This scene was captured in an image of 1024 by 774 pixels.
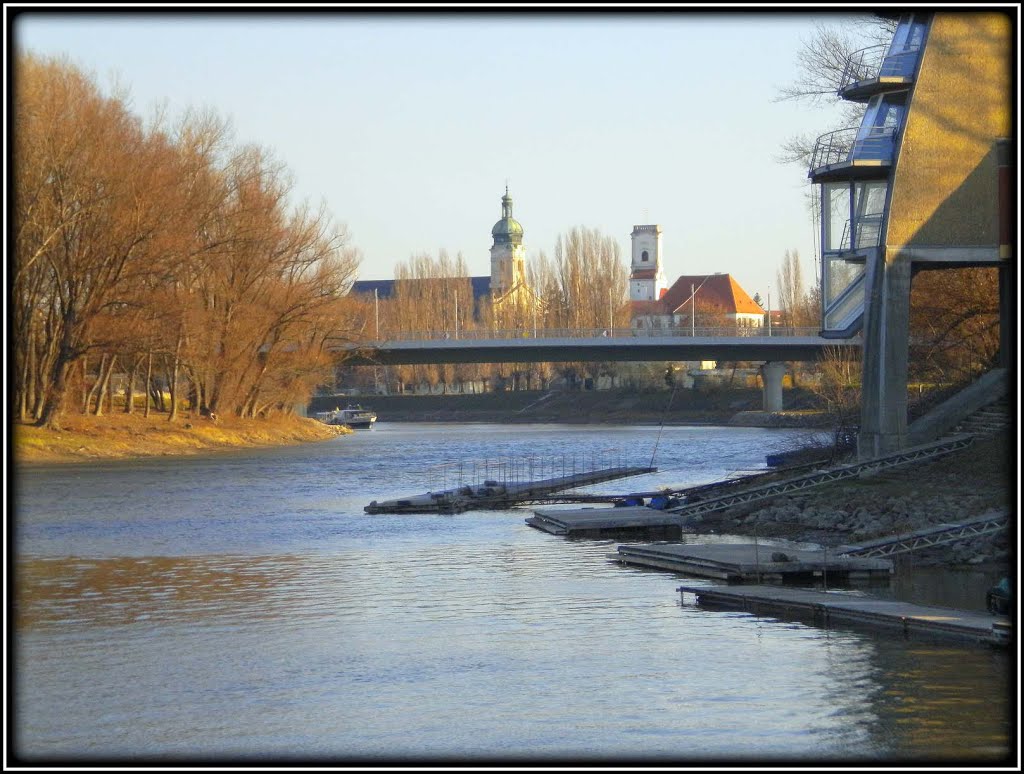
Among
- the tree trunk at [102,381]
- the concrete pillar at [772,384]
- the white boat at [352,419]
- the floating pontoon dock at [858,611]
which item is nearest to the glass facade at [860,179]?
the floating pontoon dock at [858,611]

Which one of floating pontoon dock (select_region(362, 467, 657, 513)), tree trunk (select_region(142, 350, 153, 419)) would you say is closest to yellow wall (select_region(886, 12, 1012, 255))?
floating pontoon dock (select_region(362, 467, 657, 513))

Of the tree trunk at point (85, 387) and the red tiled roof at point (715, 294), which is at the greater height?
the red tiled roof at point (715, 294)

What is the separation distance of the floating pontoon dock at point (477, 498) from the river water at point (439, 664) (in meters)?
6.04

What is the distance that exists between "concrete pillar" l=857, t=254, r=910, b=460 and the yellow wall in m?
0.70

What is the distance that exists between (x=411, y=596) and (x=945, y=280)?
2393cm

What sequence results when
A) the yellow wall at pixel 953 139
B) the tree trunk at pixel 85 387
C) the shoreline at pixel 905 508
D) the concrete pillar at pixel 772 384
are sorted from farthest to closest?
the concrete pillar at pixel 772 384
the tree trunk at pixel 85 387
the yellow wall at pixel 953 139
the shoreline at pixel 905 508

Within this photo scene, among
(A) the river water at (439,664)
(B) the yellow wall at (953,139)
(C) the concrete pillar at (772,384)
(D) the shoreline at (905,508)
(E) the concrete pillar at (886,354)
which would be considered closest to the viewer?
(A) the river water at (439,664)

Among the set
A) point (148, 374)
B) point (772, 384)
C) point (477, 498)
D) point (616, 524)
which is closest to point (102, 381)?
point (148, 374)

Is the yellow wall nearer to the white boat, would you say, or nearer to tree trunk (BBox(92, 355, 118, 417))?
tree trunk (BBox(92, 355, 118, 417))

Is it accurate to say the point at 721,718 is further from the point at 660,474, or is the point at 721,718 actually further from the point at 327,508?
the point at 660,474

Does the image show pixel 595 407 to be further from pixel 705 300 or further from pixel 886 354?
pixel 886 354

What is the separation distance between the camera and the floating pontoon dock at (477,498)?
3984cm

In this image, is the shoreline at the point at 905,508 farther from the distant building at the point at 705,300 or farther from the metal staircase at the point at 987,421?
the distant building at the point at 705,300
